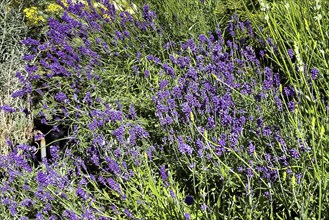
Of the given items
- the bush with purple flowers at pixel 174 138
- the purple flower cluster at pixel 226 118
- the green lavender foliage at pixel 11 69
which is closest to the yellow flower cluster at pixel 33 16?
the green lavender foliage at pixel 11 69

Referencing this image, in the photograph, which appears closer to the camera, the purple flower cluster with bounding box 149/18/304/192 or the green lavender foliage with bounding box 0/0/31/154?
the purple flower cluster with bounding box 149/18/304/192

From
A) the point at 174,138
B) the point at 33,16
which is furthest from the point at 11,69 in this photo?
the point at 174,138

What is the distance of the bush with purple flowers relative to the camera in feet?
6.13

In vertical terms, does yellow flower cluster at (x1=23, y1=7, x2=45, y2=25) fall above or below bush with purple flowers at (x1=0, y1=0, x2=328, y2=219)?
above

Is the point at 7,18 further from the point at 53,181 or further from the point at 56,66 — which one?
the point at 53,181

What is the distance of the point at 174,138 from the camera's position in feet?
8.36

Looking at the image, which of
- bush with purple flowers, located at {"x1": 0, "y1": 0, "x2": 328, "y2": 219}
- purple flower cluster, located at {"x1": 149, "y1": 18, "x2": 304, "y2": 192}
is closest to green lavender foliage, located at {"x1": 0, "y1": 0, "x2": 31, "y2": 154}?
bush with purple flowers, located at {"x1": 0, "y1": 0, "x2": 328, "y2": 219}

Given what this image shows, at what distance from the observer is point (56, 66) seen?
328 centimetres

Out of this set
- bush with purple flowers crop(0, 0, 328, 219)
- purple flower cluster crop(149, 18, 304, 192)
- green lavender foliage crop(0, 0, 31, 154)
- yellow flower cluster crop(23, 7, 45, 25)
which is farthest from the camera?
yellow flower cluster crop(23, 7, 45, 25)

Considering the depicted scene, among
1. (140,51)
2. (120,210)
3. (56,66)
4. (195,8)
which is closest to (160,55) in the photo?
(140,51)

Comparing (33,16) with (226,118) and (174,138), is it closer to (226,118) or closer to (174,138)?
(174,138)

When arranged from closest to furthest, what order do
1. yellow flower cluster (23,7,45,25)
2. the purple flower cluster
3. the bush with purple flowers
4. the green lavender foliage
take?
the bush with purple flowers → the purple flower cluster → the green lavender foliage → yellow flower cluster (23,7,45,25)

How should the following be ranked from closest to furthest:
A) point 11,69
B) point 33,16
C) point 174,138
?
point 174,138 → point 11,69 → point 33,16

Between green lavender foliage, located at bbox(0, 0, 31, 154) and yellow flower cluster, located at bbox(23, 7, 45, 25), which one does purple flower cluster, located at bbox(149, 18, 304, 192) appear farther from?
yellow flower cluster, located at bbox(23, 7, 45, 25)
